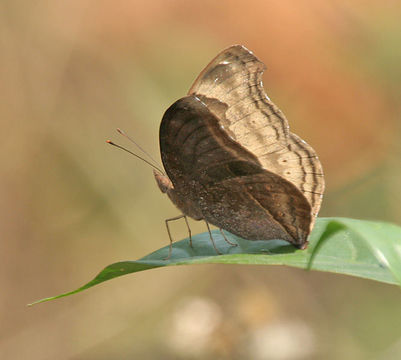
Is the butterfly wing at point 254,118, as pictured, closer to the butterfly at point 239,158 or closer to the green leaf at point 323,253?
the butterfly at point 239,158

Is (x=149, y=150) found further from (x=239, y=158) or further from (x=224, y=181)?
(x=239, y=158)

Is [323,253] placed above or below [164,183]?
below

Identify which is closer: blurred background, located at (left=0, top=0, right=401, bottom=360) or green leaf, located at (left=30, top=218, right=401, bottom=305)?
green leaf, located at (left=30, top=218, right=401, bottom=305)

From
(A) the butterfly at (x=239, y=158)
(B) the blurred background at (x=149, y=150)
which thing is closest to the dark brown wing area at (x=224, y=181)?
(A) the butterfly at (x=239, y=158)

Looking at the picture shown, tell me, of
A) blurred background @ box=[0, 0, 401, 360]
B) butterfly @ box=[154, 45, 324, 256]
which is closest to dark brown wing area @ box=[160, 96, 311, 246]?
butterfly @ box=[154, 45, 324, 256]

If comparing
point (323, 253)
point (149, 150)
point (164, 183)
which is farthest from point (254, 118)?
point (149, 150)

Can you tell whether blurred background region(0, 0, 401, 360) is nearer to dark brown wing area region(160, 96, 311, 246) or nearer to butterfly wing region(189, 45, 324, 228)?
dark brown wing area region(160, 96, 311, 246)

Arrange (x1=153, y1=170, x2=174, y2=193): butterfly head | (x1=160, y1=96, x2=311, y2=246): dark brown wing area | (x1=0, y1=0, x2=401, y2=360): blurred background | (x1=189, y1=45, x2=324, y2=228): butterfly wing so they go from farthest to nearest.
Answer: (x1=0, y1=0, x2=401, y2=360): blurred background < (x1=153, y1=170, x2=174, y2=193): butterfly head < (x1=189, y1=45, x2=324, y2=228): butterfly wing < (x1=160, y1=96, x2=311, y2=246): dark brown wing area
